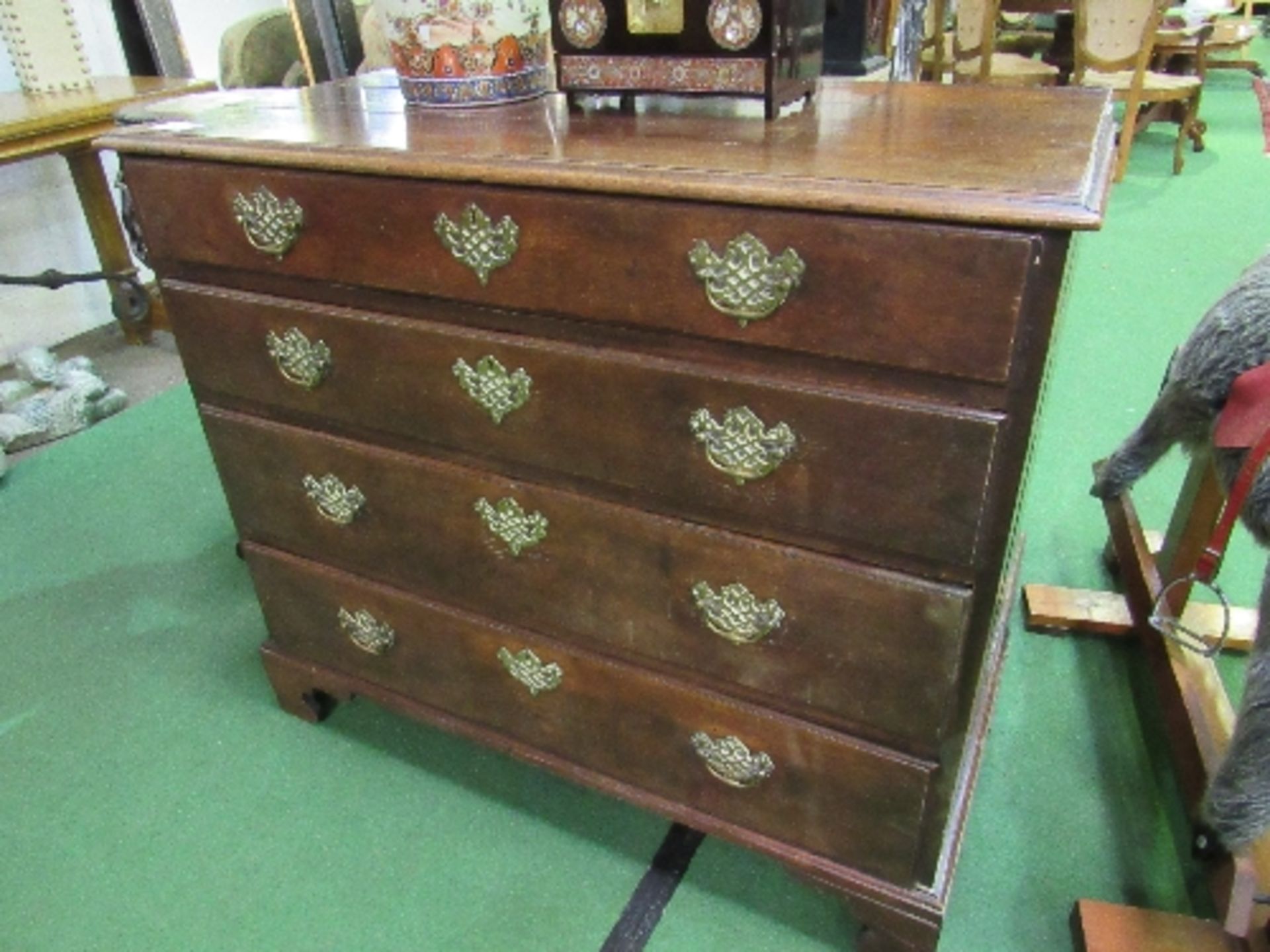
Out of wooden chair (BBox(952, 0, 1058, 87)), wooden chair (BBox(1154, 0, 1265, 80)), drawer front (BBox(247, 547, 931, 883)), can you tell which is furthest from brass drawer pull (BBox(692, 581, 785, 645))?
wooden chair (BBox(1154, 0, 1265, 80))

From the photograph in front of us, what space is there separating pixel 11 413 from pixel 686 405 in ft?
7.51

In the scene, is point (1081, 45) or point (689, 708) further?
point (1081, 45)

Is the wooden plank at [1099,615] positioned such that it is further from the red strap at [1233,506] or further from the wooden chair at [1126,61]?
the wooden chair at [1126,61]

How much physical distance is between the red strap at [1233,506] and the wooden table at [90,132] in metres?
2.13

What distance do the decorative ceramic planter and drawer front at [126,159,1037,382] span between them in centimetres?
25

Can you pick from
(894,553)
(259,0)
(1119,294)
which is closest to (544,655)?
Result: (894,553)

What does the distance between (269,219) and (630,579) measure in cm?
58

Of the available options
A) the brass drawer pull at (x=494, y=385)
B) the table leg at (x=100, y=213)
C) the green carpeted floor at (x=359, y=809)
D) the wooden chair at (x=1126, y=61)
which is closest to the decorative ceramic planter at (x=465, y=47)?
the brass drawer pull at (x=494, y=385)

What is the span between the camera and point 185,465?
2305 mm

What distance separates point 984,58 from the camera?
4.48 meters

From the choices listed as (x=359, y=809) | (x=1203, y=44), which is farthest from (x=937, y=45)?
(x=359, y=809)

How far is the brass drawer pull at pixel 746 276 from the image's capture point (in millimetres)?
793

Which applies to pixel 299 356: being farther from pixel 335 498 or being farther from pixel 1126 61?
pixel 1126 61

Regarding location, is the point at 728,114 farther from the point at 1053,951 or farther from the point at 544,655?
the point at 1053,951
